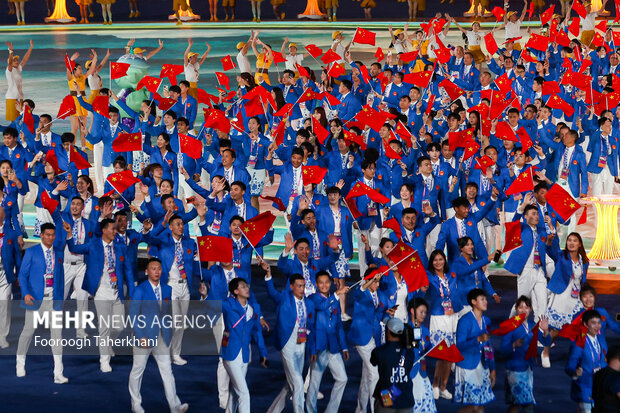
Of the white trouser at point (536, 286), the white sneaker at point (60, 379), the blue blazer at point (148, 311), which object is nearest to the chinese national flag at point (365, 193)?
the white trouser at point (536, 286)

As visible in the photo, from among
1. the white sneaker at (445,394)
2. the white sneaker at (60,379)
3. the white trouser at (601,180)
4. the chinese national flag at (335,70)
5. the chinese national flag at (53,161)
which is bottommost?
the white sneaker at (445,394)

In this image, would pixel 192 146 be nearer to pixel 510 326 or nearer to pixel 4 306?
pixel 4 306

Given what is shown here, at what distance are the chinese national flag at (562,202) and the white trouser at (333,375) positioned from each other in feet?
13.6

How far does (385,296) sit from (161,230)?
121 inches

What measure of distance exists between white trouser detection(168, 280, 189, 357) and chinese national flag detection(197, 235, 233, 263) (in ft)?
3.15

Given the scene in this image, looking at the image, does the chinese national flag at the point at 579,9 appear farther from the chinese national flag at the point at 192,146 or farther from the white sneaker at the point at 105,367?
the white sneaker at the point at 105,367

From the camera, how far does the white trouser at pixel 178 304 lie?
13.5m

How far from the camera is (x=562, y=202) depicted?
573 inches

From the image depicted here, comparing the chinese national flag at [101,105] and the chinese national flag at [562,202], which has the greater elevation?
the chinese national flag at [101,105]

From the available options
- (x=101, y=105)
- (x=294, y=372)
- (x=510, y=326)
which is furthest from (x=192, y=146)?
(x=510, y=326)

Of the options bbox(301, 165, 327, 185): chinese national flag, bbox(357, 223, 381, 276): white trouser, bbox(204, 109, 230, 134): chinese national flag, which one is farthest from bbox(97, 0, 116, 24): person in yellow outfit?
bbox(301, 165, 327, 185): chinese national flag

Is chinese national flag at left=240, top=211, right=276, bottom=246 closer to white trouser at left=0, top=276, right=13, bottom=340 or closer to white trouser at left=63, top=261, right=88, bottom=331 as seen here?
white trouser at left=63, top=261, right=88, bottom=331

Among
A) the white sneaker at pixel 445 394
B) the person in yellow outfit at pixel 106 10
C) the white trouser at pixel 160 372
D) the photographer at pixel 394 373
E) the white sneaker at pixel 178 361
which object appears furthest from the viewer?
the person in yellow outfit at pixel 106 10

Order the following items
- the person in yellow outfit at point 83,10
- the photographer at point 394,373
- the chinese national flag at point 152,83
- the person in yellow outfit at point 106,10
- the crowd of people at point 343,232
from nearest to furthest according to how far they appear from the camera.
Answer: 1. the photographer at point 394,373
2. the crowd of people at point 343,232
3. the chinese national flag at point 152,83
4. the person in yellow outfit at point 106,10
5. the person in yellow outfit at point 83,10
